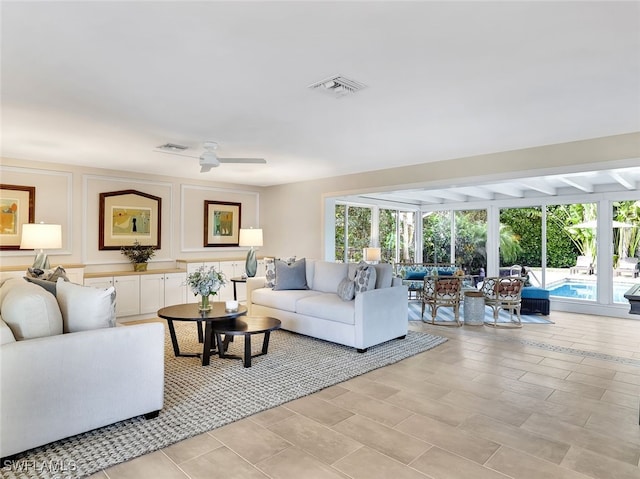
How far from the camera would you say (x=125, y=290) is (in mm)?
5957

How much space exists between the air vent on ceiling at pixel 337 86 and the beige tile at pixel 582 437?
2.70 meters

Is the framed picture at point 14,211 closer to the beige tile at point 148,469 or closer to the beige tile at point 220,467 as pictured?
the beige tile at point 148,469

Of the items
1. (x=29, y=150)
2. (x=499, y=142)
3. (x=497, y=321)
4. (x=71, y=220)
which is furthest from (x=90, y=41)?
(x=497, y=321)

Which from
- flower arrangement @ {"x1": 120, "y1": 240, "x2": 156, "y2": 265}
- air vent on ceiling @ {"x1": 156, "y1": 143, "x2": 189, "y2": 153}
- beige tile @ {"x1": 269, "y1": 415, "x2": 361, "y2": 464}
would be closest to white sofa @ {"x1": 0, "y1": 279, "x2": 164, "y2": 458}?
beige tile @ {"x1": 269, "y1": 415, "x2": 361, "y2": 464}

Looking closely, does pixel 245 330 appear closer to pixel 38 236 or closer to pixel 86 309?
pixel 86 309

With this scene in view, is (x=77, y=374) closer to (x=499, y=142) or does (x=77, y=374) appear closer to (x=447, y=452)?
(x=447, y=452)

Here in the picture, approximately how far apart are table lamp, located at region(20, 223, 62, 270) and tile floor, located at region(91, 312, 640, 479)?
366 centimetres

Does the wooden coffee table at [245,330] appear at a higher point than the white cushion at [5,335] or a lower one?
lower

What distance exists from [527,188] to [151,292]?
7.06m

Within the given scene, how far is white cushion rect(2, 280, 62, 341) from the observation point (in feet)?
7.80

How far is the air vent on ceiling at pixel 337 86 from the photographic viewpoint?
2.76m

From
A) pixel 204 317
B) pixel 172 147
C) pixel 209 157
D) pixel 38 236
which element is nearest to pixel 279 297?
pixel 204 317

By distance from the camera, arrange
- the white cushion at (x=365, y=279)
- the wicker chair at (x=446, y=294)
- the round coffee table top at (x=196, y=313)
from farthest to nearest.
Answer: the wicker chair at (x=446, y=294) → the white cushion at (x=365, y=279) → the round coffee table top at (x=196, y=313)

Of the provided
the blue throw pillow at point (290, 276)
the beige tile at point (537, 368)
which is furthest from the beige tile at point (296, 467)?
the blue throw pillow at point (290, 276)
